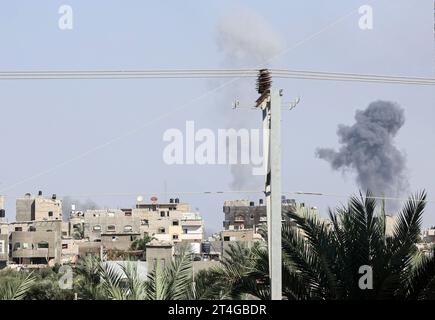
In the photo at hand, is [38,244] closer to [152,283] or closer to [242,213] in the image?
[242,213]

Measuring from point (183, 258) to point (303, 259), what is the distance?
235cm

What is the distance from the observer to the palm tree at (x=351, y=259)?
1627 centimetres

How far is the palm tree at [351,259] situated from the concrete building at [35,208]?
4214 inches

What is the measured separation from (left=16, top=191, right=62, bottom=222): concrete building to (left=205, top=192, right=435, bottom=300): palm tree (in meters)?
107

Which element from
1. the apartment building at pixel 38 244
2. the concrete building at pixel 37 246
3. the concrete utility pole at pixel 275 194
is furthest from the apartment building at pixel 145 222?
the concrete utility pole at pixel 275 194

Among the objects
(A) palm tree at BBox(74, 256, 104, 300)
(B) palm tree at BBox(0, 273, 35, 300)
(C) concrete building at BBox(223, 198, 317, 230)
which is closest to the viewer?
(B) palm tree at BBox(0, 273, 35, 300)

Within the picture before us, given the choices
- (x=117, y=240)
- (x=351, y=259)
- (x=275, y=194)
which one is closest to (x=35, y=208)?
(x=117, y=240)

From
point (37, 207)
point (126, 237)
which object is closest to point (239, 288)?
point (126, 237)

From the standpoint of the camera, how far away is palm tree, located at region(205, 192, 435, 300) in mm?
16266

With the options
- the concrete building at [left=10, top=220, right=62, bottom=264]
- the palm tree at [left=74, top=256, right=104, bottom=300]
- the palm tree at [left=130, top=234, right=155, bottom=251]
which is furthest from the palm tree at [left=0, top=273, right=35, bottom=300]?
the concrete building at [left=10, top=220, right=62, bottom=264]

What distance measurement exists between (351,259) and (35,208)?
10871 centimetres

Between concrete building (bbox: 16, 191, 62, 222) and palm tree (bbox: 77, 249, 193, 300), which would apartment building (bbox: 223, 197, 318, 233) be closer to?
concrete building (bbox: 16, 191, 62, 222)
